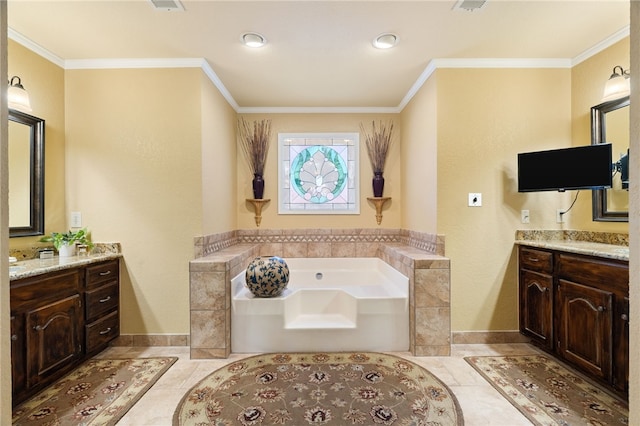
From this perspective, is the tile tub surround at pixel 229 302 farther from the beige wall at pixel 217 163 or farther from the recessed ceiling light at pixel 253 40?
the recessed ceiling light at pixel 253 40

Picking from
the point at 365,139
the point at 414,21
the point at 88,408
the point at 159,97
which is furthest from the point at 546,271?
the point at 159,97

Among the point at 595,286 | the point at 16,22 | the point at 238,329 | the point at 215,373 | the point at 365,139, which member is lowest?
the point at 215,373

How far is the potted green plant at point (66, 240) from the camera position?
98.3 inches

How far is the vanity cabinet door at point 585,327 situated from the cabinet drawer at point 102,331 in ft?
11.6

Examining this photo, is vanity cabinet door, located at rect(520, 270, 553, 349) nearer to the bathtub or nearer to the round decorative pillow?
the bathtub

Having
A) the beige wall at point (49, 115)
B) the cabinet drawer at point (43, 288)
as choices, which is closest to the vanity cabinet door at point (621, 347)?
the cabinet drawer at point (43, 288)

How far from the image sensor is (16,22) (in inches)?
87.5

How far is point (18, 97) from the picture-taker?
223 cm

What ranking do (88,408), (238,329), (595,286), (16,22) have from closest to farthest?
(88,408)
(595,286)
(16,22)
(238,329)

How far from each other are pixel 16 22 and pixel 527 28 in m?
3.71

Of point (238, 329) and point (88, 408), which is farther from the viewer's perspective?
point (238, 329)

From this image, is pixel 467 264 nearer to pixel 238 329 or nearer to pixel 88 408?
pixel 238 329

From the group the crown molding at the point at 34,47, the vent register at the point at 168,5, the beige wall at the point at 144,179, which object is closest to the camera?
the vent register at the point at 168,5

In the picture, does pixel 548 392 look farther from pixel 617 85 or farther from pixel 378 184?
pixel 378 184
